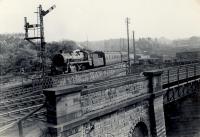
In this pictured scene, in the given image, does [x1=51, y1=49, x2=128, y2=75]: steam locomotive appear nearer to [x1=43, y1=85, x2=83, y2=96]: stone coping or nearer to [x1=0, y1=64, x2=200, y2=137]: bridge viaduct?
[x1=0, y1=64, x2=200, y2=137]: bridge viaduct

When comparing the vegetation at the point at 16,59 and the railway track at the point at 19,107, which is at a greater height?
the vegetation at the point at 16,59

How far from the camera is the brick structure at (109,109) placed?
7297mm

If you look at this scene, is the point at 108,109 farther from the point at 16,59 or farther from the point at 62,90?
the point at 16,59

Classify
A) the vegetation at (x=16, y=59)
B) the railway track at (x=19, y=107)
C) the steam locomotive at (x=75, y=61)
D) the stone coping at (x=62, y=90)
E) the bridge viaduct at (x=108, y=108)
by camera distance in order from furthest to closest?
the vegetation at (x=16, y=59) < the steam locomotive at (x=75, y=61) < the railway track at (x=19, y=107) < the bridge viaduct at (x=108, y=108) < the stone coping at (x=62, y=90)

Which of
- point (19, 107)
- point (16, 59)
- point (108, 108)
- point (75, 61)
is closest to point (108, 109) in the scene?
point (108, 108)

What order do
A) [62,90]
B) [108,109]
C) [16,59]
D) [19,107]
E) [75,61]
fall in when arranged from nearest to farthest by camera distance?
[62,90] → [108,109] → [19,107] → [75,61] → [16,59]

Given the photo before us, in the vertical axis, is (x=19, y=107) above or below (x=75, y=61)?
below

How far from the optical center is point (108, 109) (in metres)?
8.99

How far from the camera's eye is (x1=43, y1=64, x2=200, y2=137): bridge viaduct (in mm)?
7301

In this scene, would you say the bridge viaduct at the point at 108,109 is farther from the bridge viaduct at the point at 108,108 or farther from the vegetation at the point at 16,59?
the vegetation at the point at 16,59

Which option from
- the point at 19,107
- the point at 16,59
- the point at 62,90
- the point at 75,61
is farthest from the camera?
the point at 16,59

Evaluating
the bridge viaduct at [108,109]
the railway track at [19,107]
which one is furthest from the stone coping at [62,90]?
the railway track at [19,107]

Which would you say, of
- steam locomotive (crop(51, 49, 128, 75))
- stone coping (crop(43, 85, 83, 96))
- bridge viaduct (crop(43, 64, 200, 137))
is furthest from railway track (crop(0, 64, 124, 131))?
steam locomotive (crop(51, 49, 128, 75))

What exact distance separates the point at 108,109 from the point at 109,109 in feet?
0.17
